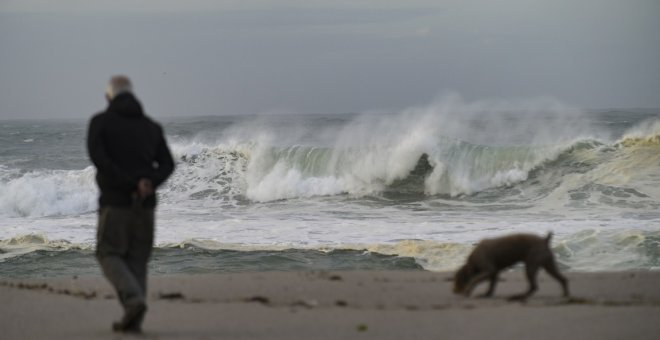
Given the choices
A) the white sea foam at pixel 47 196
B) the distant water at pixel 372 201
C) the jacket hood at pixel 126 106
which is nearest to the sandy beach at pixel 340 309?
the jacket hood at pixel 126 106

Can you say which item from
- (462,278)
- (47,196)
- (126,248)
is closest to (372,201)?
(47,196)

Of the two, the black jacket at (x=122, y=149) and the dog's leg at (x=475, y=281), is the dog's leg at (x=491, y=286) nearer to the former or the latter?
the dog's leg at (x=475, y=281)

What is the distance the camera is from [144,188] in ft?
21.1

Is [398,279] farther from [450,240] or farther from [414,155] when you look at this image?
[414,155]

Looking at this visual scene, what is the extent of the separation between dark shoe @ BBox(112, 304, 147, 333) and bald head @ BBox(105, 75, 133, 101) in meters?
1.39

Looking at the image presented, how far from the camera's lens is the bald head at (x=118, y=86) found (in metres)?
6.59

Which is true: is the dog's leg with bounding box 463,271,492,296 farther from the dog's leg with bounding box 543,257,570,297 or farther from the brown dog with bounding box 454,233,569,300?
the dog's leg with bounding box 543,257,570,297

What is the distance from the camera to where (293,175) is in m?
29.4

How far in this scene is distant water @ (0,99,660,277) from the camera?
14609 millimetres

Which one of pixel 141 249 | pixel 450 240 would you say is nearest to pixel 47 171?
pixel 450 240

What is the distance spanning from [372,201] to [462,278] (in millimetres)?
16922

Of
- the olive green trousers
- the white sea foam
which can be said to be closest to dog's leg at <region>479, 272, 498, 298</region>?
the olive green trousers

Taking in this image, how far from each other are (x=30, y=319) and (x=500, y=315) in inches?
136

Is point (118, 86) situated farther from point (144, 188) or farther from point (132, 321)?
point (132, 321)
